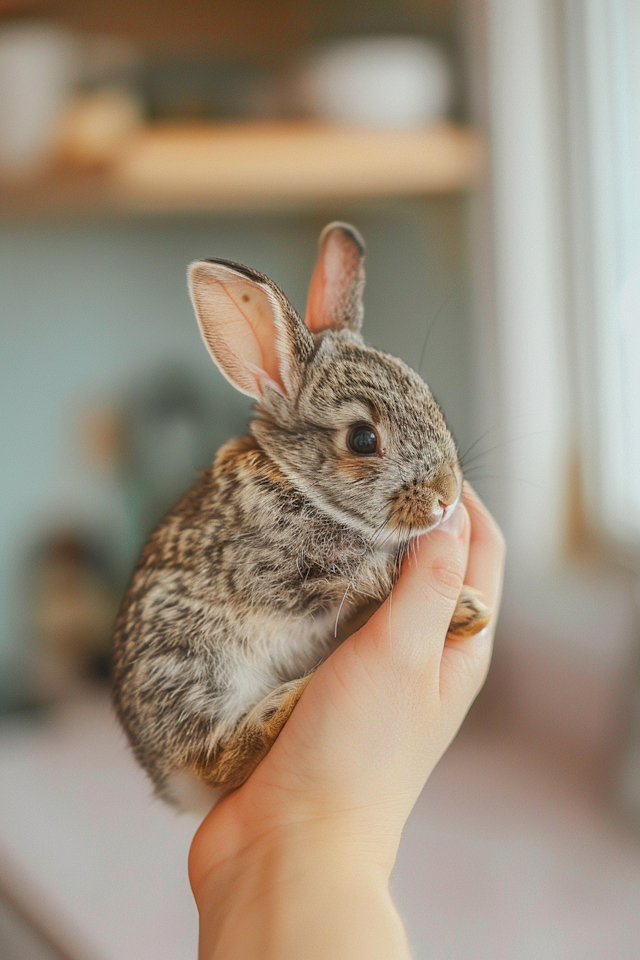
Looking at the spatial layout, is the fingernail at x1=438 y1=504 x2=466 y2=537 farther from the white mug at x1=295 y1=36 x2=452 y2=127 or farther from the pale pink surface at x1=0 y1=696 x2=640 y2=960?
the white mug at x1=295 y1=36 x2=452 y2=127

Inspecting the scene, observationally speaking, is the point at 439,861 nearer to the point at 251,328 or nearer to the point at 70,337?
the point at 251,328

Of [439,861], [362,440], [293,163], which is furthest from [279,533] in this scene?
[293,163]

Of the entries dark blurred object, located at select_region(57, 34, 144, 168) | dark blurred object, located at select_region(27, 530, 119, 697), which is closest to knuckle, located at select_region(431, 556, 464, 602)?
dark blurred object, located at select_region(57, 34, 144, 168)

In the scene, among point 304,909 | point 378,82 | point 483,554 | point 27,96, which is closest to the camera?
point 304,909

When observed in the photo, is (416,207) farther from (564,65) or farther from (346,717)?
(346,717)

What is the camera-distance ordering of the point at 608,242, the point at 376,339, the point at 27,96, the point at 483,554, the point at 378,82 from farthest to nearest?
the point at 27,96
the point at 608,242
the point at 378,82
the point at 376,339
the point at 483,554

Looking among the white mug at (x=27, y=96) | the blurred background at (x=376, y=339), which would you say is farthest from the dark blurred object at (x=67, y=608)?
the white mug at (x=27, y=96)

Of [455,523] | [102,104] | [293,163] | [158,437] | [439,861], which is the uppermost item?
[102,104]
